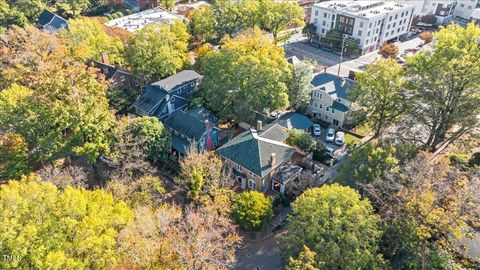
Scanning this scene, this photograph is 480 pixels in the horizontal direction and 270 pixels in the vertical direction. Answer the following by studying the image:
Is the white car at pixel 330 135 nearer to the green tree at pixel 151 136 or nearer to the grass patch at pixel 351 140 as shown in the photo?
the grass patch at pixel 351 140

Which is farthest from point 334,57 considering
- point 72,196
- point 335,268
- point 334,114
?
point 72,196

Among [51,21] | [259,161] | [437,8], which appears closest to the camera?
[259,161]

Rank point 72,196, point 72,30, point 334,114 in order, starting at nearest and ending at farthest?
point 72,196, point 334,114, point 72,30

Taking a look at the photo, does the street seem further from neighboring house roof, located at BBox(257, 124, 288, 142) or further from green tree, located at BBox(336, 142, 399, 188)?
green tree, located at BBox(336, 142, 399, 188)

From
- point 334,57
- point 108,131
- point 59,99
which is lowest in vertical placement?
point 334,57

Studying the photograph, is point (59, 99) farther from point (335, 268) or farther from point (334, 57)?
point (334, 57)

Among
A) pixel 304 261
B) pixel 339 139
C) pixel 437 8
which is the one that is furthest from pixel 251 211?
pixel 437 8

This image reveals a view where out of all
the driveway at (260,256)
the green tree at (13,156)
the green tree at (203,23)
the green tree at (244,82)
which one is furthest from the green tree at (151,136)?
the green tree at (203,23)

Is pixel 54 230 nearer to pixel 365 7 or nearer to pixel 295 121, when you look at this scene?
pixel 295 121
